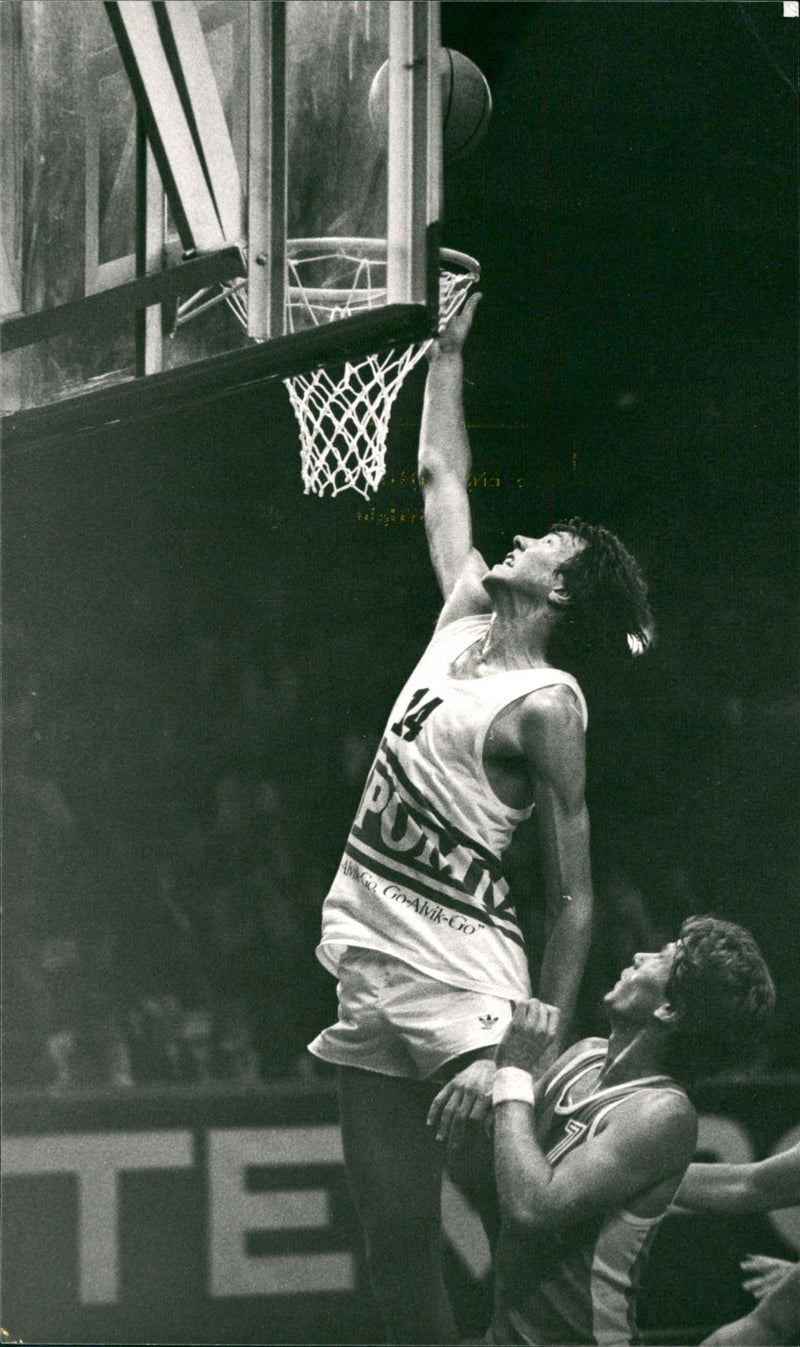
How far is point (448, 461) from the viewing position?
13.6ft

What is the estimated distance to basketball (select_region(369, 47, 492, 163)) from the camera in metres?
3.83

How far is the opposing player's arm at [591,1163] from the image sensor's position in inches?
149

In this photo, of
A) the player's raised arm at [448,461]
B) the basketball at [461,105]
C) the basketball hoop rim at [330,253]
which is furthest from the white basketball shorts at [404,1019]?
the basketball at [461,105]

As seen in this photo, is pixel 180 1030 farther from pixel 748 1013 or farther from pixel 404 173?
pixel 404 173

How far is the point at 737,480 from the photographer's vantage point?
416 cm

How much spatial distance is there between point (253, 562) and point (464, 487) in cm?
60

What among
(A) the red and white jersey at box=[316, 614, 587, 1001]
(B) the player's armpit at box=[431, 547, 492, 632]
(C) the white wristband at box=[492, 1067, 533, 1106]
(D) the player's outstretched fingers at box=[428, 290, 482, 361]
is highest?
(D) the player's outstretched fingers at box=[428, 290, 482, 361]

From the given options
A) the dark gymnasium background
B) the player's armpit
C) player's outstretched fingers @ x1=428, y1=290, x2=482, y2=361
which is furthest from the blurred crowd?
player's outstretched fingers @ x1=428, y1=290, x2=482, y2=361

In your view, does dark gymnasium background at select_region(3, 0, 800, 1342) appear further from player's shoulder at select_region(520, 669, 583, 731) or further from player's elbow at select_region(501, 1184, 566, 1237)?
player's elbow at select_region(501, 1184, 566, 1237)

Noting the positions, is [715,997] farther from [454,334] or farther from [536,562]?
[454,334]

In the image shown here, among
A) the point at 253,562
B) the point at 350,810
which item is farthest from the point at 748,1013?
the point at 253,562

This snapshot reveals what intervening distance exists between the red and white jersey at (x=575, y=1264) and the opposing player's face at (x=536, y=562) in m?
1.20

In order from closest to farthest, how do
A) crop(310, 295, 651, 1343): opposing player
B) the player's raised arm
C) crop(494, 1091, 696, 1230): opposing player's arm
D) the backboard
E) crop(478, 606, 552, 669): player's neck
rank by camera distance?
the backboard, crop(494, 1091, 696, 1230): opposing player's arm, crop(310, 295, 651, 1343): opposing player, crop(478, 606, 552, 669): player's neck, the player's raised arm

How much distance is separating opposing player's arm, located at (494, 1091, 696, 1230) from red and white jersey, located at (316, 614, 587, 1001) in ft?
1.15
